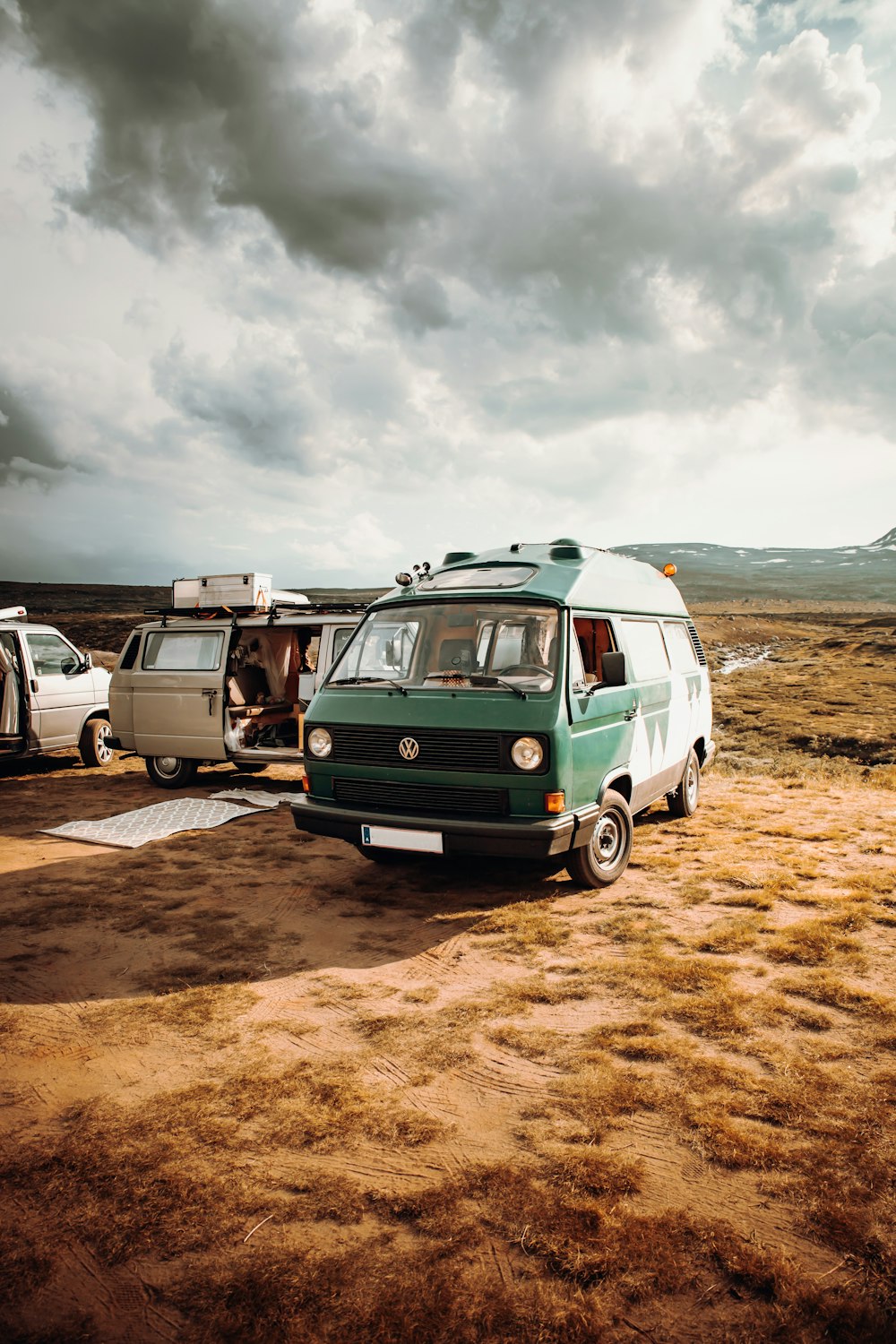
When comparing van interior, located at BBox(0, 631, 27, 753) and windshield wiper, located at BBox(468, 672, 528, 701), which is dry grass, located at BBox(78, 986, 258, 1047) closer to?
windshield wiper, located at BBox(468, 672, 528, 701)

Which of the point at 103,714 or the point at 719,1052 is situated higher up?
the point at 103,714

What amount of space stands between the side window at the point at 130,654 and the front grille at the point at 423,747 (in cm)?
583

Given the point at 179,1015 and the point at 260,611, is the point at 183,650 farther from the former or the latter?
the point at 179,1015

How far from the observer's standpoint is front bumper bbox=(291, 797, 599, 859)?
185 inches

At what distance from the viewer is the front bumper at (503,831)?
15.5 feet

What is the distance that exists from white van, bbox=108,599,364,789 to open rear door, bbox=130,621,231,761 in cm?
1

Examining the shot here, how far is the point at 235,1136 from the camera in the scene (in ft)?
9.37

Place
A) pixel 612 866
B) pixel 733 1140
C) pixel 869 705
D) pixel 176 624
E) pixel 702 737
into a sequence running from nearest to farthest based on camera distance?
pixel 733 1140, pixel 612 866, pixel 702 737, pixel 176 624, pixel 869 705

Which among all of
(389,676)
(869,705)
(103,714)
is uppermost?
(389,676)

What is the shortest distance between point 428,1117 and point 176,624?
→ 27.2ft

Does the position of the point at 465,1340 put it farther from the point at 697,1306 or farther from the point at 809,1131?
the point at 809,1131

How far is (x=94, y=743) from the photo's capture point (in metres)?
11.9

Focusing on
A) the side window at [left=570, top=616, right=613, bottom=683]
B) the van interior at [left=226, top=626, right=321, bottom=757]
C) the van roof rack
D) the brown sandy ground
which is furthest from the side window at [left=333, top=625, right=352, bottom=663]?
the brown sandy ground

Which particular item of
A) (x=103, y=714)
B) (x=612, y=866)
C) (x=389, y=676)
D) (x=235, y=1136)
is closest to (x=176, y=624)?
(x=103, y=714)
